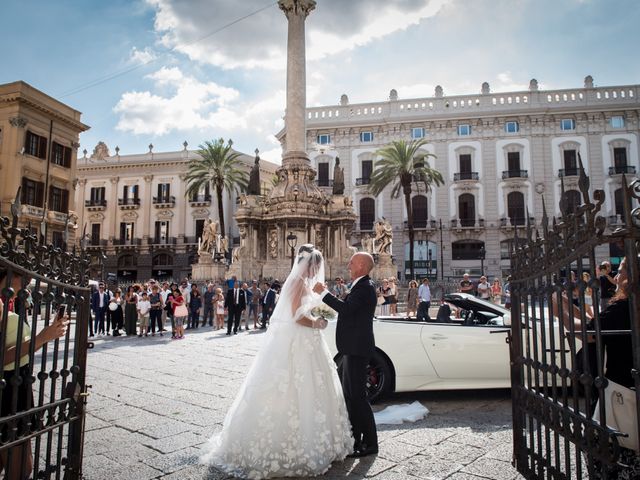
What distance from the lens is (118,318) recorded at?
15820 millimetres

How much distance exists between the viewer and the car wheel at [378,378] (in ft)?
20.9

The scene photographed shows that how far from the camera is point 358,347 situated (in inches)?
179

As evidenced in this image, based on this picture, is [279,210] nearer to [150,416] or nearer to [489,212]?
[150,416]

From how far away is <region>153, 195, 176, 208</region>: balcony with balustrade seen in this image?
173 feet

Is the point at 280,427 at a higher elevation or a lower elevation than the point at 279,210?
lower

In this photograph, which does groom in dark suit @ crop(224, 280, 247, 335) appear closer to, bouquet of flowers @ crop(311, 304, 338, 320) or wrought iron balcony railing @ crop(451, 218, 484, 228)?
bouquet of flowers @ crop(311, 304, 338, 320)

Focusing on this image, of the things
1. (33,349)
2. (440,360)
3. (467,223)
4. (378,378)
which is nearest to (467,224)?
(467,223)

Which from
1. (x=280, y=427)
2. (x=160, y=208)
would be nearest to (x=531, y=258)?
(x=280, y=427)

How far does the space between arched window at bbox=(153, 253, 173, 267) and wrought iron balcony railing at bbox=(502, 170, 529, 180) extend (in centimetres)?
3437

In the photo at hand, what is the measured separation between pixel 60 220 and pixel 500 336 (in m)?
39.1

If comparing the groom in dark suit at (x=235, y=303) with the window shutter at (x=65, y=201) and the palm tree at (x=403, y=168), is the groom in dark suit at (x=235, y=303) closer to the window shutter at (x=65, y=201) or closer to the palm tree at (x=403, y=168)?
the palm tree at (x=403, y=168)

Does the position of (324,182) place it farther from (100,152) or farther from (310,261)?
(310,261)

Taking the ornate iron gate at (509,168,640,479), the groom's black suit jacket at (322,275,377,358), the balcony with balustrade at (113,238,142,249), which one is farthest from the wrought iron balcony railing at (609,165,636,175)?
the balcony with balustrade at (113,238,142,249)

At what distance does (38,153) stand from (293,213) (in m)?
23.7
